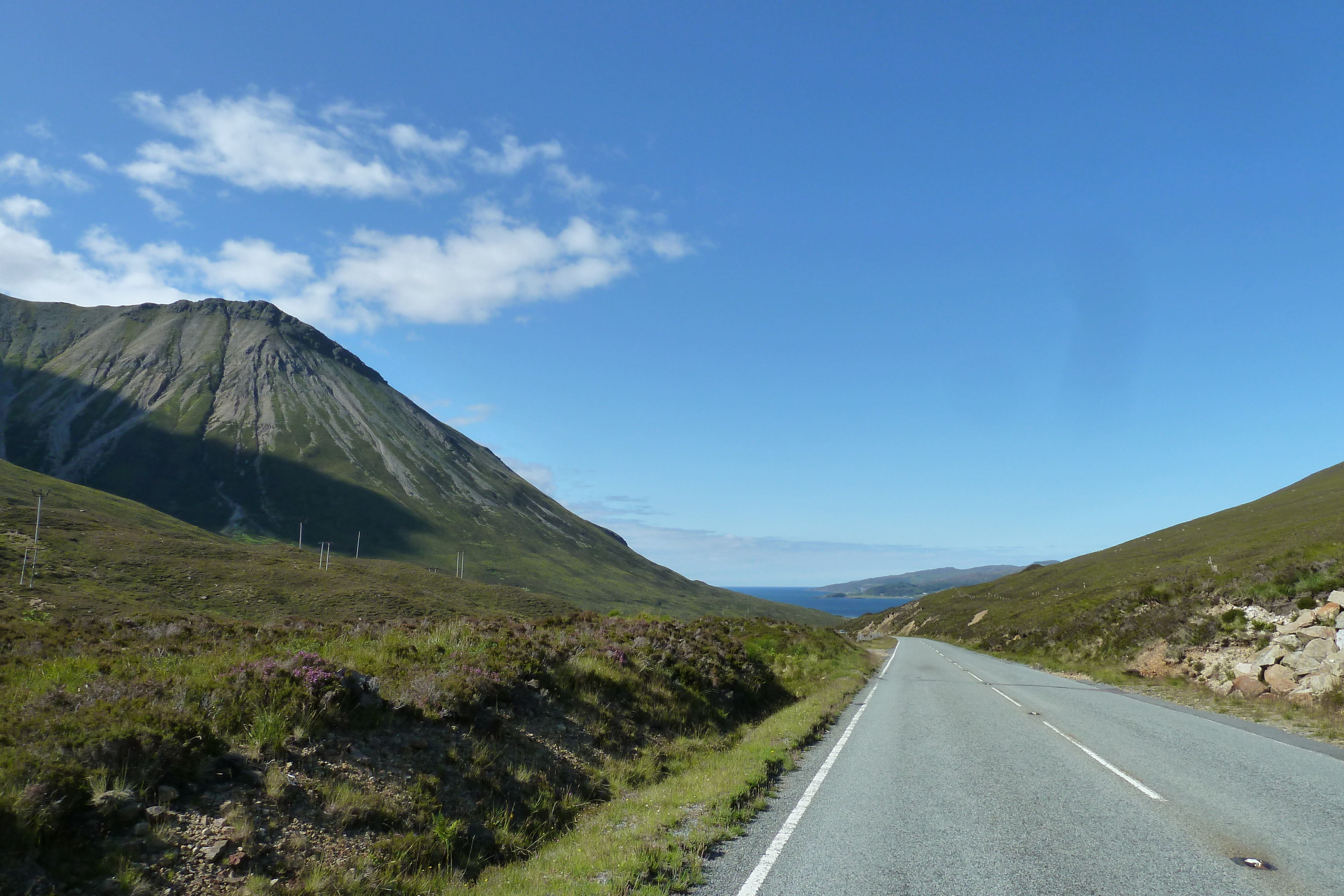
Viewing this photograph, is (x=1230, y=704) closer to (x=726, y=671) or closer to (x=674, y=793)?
(x=726, y=671)

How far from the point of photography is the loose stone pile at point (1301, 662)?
59.6 ft

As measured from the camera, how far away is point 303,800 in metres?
7.09

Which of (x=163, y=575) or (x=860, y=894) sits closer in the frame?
(x=860, y=894)

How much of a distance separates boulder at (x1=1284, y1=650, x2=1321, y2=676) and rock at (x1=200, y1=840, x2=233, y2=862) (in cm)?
2462

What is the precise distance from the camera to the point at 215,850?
6.00 meters

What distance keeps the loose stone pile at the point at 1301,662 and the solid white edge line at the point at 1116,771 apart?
339 inches

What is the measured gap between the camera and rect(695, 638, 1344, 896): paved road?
6.49 m

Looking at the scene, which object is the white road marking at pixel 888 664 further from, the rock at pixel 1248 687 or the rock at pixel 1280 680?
the rock at pixel 1280 680

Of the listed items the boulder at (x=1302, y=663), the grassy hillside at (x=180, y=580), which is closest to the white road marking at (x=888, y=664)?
the boulder at (x=1302, y=663)

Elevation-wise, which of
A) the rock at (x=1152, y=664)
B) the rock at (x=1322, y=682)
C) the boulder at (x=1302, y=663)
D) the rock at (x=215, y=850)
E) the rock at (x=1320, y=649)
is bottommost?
the rock at (x=1152, y=664)

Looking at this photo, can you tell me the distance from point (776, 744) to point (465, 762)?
6.61m

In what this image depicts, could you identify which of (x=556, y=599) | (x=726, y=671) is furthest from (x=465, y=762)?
(x=556, y=599)

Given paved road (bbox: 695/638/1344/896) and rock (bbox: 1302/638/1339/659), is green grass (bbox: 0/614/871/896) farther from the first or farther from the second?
rock (bbox: 1302/638/1339/659)

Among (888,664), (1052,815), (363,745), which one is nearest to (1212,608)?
(888,664)
